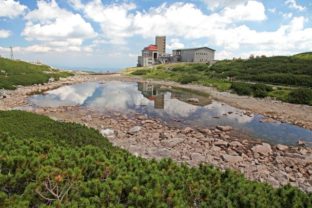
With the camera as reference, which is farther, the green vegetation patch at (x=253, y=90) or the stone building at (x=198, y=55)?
the stone building at (x=198, y=55)

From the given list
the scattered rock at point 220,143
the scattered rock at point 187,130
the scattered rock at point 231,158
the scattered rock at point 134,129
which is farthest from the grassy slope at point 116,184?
the scattered rock at point 187,130

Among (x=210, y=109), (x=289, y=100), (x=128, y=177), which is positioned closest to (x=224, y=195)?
(x=128, y=177)

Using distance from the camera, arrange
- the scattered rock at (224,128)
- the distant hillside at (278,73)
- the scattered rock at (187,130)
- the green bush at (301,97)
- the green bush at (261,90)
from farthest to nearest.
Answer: the distant hillside at (278,73) < the green bush at (261,90) < the green bush at (301,97) < the scattered rock at (224,128) < the scattered rock at (187,130)

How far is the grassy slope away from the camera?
5.40 meters

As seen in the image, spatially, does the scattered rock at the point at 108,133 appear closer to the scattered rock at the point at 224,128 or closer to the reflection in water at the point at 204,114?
the reflection in water at the point at 204,114

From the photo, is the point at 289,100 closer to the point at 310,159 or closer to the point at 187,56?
the point at 310,159

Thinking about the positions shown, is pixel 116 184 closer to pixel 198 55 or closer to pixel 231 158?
pixel 231 158

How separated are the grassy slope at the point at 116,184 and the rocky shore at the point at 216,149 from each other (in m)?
4.84

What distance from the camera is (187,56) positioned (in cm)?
10181

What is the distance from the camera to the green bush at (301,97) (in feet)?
101

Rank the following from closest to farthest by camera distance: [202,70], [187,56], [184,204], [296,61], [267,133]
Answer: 1. [184,204]
2. [267,133]
3. [296,61]
4. [202,70]
5. [187,56]

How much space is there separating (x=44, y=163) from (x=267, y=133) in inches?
692

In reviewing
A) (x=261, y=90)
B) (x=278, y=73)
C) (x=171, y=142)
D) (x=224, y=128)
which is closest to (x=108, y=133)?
(x=171, y=142)

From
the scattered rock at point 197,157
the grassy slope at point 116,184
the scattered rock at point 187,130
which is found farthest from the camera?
the scattered rock at point 187,130
